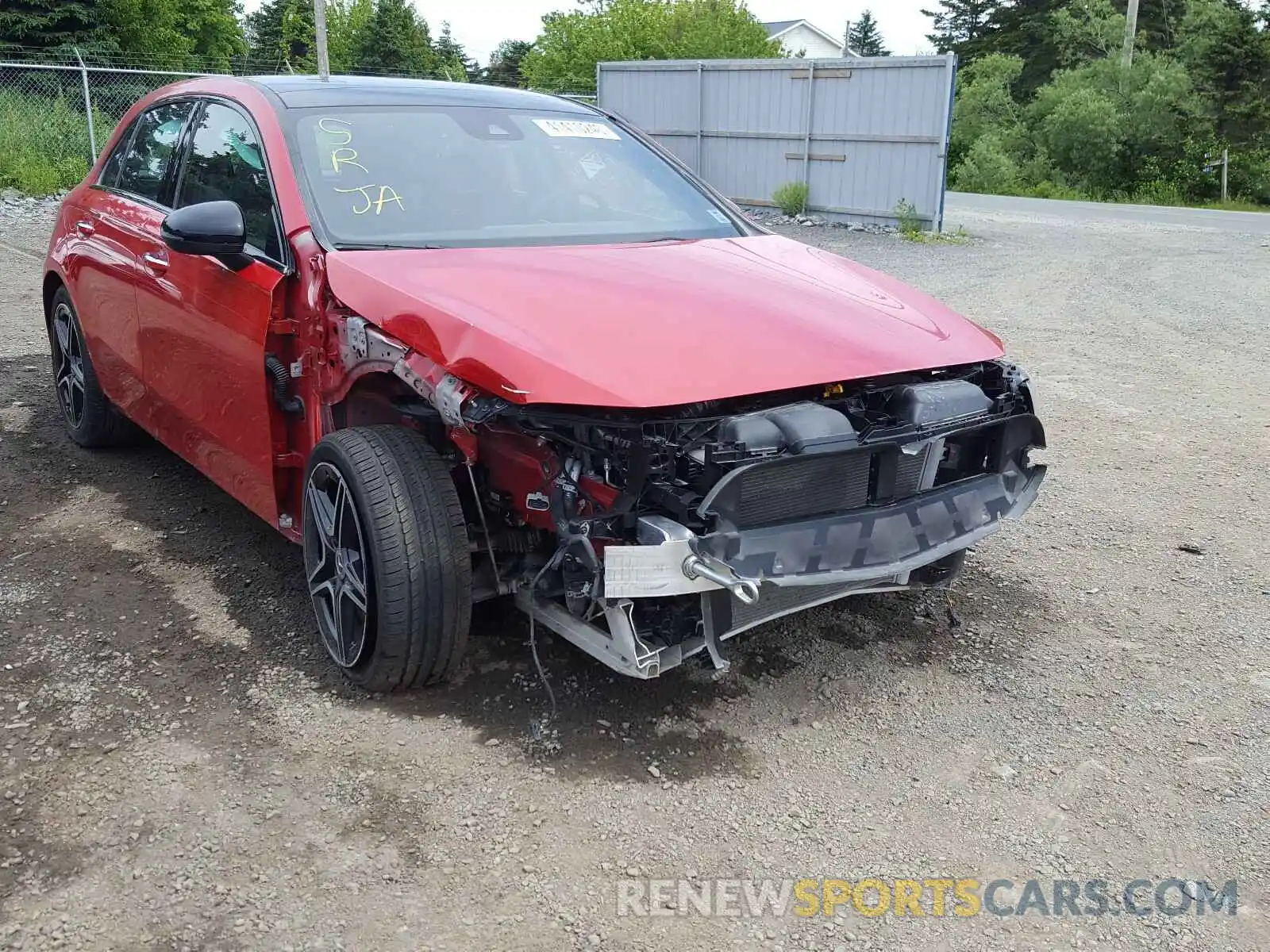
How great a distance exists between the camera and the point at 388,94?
4133mm

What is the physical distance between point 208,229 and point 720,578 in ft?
6.36

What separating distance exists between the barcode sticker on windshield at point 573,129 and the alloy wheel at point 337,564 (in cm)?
174

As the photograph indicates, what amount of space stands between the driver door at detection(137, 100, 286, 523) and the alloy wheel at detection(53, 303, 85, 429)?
1061 mm

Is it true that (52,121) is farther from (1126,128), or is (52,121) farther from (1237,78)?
(1237,78)

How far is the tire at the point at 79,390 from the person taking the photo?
526 centimetres

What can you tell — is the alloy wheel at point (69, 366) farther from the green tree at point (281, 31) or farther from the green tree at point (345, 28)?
the green tree at point (345, 28)

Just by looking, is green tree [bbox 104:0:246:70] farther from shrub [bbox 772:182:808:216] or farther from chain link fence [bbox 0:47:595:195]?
shrub [bbox 772:182:808:216]

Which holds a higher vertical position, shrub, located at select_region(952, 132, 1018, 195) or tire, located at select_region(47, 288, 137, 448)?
shrub, located at select_region(952, 132, 1018, 195)

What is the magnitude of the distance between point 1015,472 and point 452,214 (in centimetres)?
198

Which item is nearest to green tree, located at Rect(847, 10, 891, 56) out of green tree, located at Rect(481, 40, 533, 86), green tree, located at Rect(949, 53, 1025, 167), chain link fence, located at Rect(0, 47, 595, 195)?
green tree, located at Rect(481, 40, 533, 86)

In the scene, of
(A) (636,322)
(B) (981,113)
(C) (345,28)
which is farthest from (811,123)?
(C) (345,28)

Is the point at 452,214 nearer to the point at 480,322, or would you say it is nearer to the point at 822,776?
the point at 480,322

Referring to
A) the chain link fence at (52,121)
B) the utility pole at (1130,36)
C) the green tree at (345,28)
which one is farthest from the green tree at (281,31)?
the utility pole at (1130,36)

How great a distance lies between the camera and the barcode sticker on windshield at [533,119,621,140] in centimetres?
432
